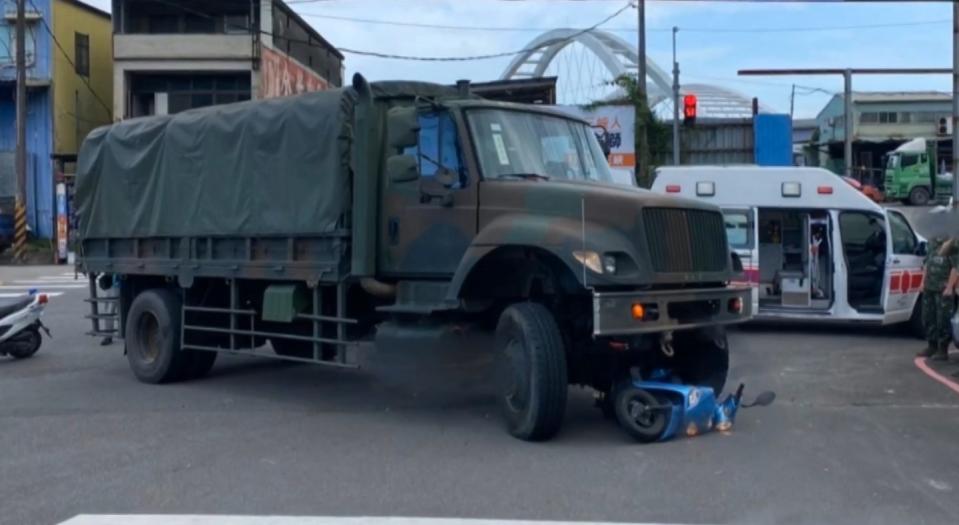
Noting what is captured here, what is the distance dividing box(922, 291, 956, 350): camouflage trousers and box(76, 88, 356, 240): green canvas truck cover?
7.53 metres

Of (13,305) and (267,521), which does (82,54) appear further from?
(267,521)

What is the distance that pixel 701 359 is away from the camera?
1034 cm

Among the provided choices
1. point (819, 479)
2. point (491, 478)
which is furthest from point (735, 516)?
point (491, 478)

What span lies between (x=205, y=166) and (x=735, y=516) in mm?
7471

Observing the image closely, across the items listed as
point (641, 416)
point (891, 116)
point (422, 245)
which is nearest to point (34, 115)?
point (422, 245)

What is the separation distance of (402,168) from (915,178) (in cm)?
4127

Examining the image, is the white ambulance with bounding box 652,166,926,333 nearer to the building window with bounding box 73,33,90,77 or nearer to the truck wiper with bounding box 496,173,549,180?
the truck wiper with bounding box 496,173,549,180

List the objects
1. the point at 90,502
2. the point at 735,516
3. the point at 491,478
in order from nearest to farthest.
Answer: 1. the point at 735,516
2. the point at 90,502
3. the point at 491,478

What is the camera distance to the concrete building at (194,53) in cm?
4122

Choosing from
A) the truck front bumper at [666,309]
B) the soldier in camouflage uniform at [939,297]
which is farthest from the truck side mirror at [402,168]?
the soldier in camouflage uniform at [939,297]

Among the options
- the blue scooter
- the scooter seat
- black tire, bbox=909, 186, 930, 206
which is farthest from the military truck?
black tire, bbox=909, 186, 930, 206

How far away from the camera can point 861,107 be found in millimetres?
66875

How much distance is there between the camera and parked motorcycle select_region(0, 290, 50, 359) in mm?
15000

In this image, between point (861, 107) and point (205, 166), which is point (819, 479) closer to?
point (205, 166)
